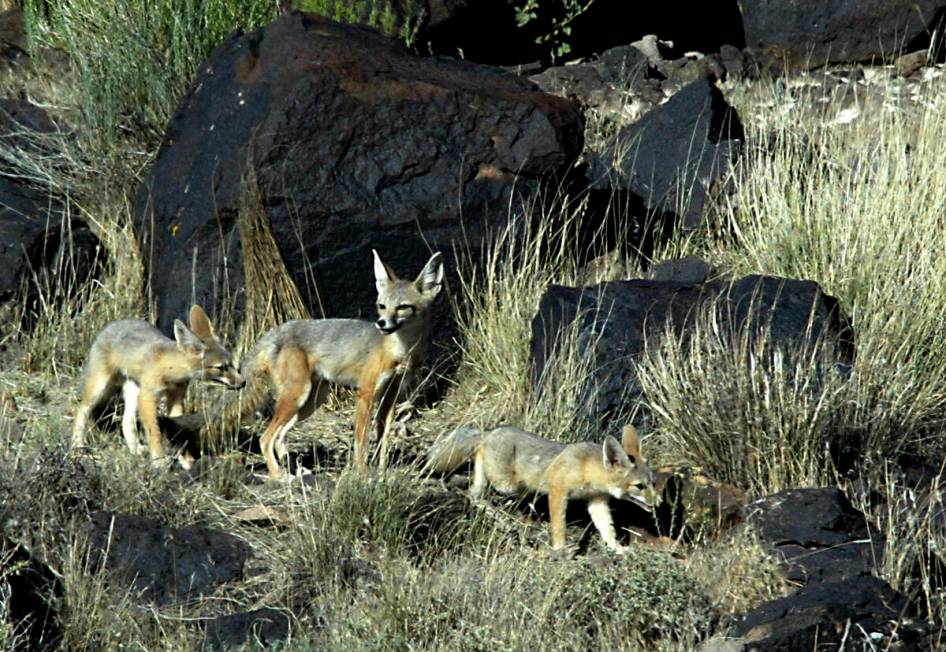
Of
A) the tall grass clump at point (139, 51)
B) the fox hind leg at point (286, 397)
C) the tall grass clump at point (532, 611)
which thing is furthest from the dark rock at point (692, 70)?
the tall grass clump at point (532, 611)

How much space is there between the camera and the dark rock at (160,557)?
23.4ft

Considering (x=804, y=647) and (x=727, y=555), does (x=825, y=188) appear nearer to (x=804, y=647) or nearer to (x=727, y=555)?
(x=727, y=555)

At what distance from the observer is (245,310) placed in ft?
33.3

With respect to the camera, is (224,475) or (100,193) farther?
(100,193)

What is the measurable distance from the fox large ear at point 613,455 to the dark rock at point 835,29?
6.78 m

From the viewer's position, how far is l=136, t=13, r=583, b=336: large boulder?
32.6 ft

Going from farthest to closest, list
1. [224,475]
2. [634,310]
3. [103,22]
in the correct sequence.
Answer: [103,22]
[634,310]
[224,475]

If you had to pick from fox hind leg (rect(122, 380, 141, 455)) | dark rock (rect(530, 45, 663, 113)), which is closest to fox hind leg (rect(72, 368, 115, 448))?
fox hind leg (rect(122, 380, 141, 455))

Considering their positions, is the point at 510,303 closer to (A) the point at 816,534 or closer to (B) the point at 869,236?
(B) the point at 869,236

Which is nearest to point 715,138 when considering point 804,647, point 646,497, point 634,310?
point 634,310

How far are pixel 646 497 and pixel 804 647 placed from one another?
5.51 feet

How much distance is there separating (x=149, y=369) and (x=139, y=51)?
440 centimetres

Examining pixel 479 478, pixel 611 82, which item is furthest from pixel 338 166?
pixel 611 82

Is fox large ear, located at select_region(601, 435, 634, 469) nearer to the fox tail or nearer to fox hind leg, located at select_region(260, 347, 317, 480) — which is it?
the fox tail
